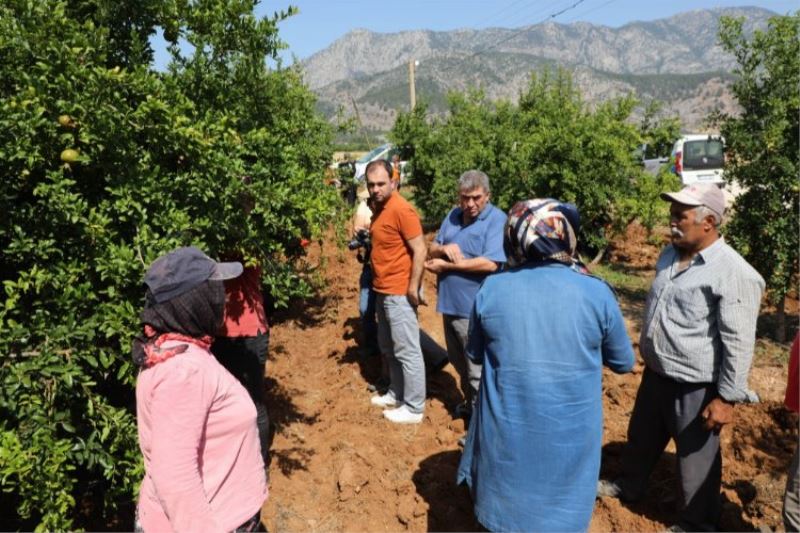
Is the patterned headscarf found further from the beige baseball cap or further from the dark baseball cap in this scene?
the dark baseball cap

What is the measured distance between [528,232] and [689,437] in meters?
1.57

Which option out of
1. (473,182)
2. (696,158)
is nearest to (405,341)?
(473,182)

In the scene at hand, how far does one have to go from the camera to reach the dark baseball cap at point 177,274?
1.72m

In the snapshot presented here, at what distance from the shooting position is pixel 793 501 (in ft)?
8.00

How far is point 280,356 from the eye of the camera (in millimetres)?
5758

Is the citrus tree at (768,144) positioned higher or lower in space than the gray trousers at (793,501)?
higher

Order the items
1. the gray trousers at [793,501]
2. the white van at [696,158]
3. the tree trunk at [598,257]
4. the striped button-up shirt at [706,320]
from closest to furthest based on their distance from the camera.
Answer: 1. the gray trousers at [793,501]
2. the striped button-up shirt at [706,320]
3. the tree trunk at [598,257]
4. the white van at [696,158]

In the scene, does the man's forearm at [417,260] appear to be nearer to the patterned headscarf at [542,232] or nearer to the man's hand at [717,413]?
the patterned headscarf at [542,232]

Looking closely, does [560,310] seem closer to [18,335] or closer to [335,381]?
[18,335]

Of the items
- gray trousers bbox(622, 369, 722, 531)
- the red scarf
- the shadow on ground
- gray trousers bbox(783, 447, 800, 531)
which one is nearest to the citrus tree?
gray trousers bbox(622, 369, 722, 531)

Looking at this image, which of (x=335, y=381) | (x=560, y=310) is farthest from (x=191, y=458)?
(x=335, y=381)

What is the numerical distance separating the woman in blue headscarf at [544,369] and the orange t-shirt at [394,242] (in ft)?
5.58

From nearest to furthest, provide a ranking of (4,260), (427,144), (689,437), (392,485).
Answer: (4,260) → (689,437) → (392,485) → (427,144)

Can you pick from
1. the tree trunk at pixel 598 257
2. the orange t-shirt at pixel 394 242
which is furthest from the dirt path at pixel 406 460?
the tree trunk at pixel 598 257
